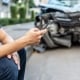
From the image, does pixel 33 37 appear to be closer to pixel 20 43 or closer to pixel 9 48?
pixel 20 43

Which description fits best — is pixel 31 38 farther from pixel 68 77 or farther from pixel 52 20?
pixel 52 20

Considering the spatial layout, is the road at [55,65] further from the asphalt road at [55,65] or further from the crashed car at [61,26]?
the crashed car at [61,26]

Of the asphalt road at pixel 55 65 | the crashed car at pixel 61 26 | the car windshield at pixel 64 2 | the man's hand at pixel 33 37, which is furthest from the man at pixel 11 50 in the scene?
the car windshield at pixel 64 2

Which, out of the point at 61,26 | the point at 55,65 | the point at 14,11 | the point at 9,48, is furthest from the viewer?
the point at 14,11

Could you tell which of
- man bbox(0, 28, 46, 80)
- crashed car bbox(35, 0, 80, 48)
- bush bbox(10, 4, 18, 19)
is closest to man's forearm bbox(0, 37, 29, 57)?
man bbox(0, 28, 46, 80)

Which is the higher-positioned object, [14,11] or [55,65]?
[55,65]

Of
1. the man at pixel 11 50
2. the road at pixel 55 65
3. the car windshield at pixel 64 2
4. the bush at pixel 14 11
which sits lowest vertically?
the bush at pixel 14 11

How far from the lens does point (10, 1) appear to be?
A: 92.4ft

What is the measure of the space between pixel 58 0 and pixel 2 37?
7474mm

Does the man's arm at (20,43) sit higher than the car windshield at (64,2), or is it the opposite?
the man's arm at (20,43)

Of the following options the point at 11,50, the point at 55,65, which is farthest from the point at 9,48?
the point at 55,65

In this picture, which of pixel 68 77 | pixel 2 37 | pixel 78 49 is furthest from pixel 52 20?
pixel 2 37

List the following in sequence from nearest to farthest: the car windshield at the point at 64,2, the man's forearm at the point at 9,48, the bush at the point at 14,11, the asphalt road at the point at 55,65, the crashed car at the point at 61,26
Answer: the man's forearm at the point at 9,48, the asphalt road at the point at 55,65, the crashed car at the point at 61,26, the car windshield at the point at 64,2, the bush at the point at 14,11

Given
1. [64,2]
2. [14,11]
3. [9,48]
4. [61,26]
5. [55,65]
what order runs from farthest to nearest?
[14,11] < [64,2] < [61,26] < [55,65] < [9,48]
